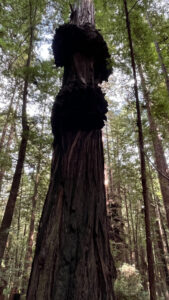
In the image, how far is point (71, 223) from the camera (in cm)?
157

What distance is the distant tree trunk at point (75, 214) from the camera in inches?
53.7

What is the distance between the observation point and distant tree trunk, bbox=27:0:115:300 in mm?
1363

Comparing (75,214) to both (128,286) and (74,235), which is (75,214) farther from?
(128,286)

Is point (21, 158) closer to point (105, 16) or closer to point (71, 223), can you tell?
point (71, 223)

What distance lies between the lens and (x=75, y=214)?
1629 mm

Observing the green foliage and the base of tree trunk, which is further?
the green foliage

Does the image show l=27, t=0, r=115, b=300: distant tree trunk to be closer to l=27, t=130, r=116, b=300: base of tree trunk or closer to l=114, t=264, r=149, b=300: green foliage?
l=27, t=130, r=116, b=300: base of tree trunk

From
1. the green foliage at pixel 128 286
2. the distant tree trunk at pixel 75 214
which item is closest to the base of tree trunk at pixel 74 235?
the distant tree trunk at pixel 75 214

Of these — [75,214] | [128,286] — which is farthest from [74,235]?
[128,286]

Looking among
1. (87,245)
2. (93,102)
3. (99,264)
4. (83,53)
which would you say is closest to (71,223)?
(87,245)

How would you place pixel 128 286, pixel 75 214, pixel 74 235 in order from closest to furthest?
pixel 74 235, pixel 75 214, pixel 128 286

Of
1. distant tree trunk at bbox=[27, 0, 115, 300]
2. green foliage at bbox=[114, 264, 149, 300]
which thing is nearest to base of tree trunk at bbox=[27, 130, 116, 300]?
distant tree trunk at bbox=[27, 0, 115, 300]

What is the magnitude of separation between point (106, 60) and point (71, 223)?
8.06 ft

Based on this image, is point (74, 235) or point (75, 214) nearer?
point (74, 235)
